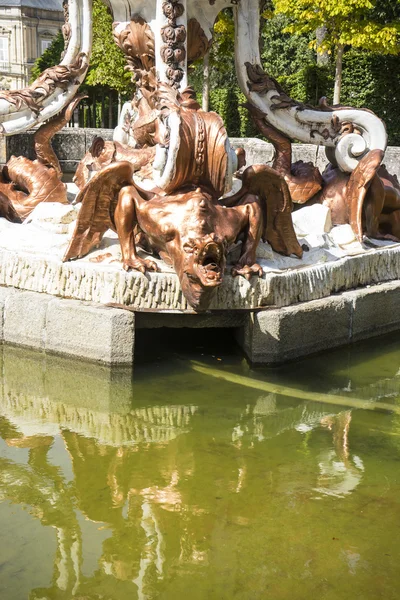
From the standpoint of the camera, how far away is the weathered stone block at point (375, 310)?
6445 millimetres

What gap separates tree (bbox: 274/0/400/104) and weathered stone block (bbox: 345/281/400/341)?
9.87 metres

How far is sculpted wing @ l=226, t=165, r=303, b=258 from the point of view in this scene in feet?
19.6

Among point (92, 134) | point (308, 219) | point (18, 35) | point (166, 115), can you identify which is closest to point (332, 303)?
point (308, 219)

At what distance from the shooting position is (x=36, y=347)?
592 cm

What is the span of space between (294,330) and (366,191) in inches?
64.6

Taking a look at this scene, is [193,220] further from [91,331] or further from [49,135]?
[49,135]

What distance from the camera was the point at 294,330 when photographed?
5.94 m

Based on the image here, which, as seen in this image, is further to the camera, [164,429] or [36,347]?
[36,347]

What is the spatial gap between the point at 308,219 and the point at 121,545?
12.6 ft

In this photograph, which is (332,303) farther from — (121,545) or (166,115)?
(121,545)

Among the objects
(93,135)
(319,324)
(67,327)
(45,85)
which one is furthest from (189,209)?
(93,135)

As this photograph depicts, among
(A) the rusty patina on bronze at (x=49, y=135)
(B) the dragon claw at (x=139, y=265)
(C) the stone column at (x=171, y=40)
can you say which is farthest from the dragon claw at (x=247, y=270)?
(A) the rusty patina on bronze at (x=49, y=135)

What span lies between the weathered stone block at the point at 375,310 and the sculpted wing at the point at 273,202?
558 mm

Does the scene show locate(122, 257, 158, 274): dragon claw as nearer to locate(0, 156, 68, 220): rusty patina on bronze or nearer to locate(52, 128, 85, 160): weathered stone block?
locate(0, 156, 68, 220): rusty patina on bronze
